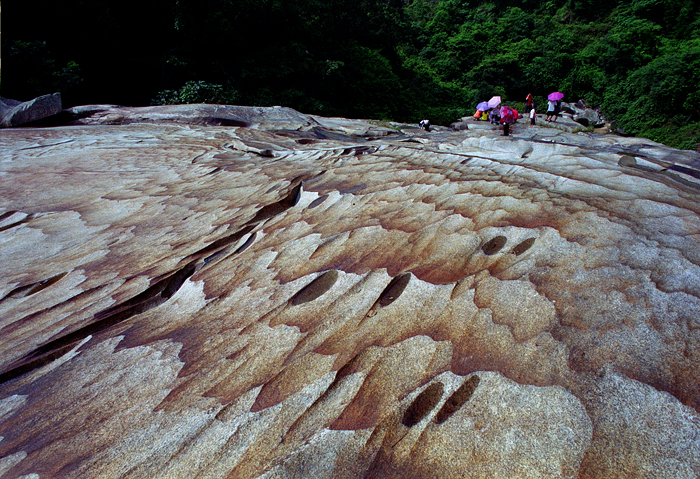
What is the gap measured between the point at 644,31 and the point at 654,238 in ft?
86.9

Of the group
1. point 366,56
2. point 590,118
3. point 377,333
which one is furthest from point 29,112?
point 590,118

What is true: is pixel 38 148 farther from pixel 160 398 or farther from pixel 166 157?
pixel 160 398

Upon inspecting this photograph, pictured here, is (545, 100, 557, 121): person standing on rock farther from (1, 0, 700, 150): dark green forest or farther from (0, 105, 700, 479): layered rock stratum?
(0, 105, 700, 479): layered rock stratum

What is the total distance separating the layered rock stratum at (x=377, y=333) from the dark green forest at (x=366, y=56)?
34.0 feet

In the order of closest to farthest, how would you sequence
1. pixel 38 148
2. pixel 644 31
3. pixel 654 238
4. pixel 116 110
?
1. pixel 654 238
2. pixel 38 148
3. pixel 116 110
4. pixel 644 31

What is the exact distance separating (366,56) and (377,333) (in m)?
18.9

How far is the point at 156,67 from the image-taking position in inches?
474

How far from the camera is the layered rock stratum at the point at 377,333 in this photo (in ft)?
2.57

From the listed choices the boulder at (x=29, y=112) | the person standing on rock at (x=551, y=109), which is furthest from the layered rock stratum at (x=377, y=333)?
the person standing on rock at (x=551, y=109)

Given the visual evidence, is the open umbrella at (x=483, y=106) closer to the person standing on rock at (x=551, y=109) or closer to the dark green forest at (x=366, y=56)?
the dark green forest at (x=366, y=56)

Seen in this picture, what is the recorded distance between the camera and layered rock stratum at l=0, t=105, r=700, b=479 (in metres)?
0.78

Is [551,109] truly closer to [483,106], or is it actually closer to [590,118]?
[483,106]

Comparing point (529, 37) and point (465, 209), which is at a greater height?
point (529, 37)

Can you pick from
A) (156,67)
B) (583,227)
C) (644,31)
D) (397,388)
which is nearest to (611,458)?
(397,388)
